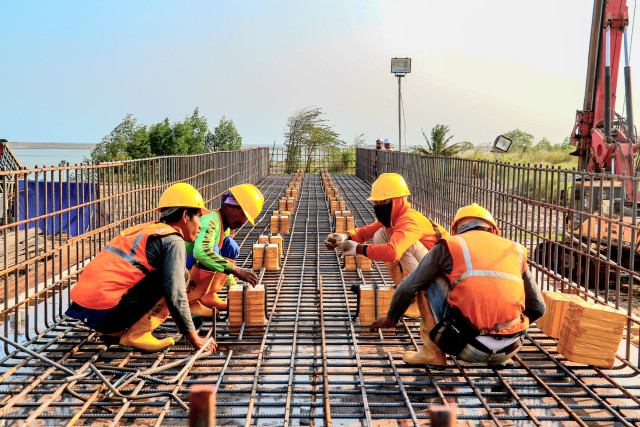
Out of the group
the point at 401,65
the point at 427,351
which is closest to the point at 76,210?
the point at 427,351

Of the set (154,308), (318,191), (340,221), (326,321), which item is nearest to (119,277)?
(154,308)

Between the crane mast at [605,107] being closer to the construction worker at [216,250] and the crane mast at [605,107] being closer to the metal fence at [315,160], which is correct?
the construction worker at [216,250]

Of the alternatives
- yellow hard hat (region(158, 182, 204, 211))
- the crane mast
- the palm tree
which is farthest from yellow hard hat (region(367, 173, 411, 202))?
the palm tree

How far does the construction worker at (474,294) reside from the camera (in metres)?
3.54

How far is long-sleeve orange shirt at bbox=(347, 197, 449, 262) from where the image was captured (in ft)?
15.9

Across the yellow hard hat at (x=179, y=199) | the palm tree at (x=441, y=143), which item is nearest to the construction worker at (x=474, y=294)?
the yellow hard hat at (x=179, y=199)

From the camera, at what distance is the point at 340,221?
9297 mm

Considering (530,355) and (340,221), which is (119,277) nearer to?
(530,355)

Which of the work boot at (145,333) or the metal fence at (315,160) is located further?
the metal fence at (315,160)

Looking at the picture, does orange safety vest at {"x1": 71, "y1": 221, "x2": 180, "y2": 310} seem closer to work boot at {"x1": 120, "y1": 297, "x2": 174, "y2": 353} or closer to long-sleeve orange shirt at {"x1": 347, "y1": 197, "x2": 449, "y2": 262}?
work boot at {"x1": 120, "y1": 297, "x2": 174, "y2": 353}

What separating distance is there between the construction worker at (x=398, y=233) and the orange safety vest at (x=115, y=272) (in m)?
1.78

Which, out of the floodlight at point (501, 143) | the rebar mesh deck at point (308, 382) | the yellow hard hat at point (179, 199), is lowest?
the rebar mesh deck at point (308, 382)

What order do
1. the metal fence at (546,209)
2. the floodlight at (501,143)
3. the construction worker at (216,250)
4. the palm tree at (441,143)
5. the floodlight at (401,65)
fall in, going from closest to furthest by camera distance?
the construction worker at (216,250) < the metal fence at (546,209) < the floodlight at (501,143) < the floodlight at (401,65) < the palm tree at (441,143)

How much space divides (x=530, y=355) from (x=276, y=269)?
3.29 m
